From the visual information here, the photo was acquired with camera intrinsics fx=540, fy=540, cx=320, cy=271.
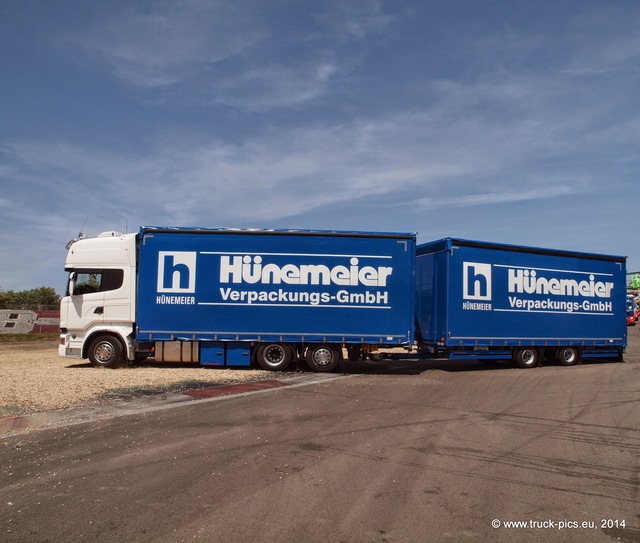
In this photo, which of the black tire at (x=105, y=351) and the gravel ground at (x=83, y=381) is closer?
the gravel ground at (x=83, y=381)

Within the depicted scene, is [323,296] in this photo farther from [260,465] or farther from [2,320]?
[2,320]

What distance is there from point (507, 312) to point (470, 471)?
11.4 meters

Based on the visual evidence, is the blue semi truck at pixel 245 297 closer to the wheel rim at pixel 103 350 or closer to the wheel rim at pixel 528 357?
the wheel rim at pixel 103 350

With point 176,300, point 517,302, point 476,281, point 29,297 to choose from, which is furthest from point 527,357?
point 29,297

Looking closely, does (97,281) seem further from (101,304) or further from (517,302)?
(517,302)

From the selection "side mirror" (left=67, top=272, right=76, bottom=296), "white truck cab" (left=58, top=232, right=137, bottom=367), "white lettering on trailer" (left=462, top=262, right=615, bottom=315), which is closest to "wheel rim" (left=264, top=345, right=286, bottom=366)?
"white truck cab" (left=58, top=232, right=137, bottom=367)

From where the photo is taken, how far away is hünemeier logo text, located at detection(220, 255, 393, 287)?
602 inches

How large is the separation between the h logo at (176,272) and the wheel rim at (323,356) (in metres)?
3.93

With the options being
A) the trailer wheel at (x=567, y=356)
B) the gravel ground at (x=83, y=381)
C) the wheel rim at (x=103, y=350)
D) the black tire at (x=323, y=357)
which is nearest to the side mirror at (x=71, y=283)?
the wheel rim at (x=103, y=350)

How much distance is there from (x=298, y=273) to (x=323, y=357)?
99.5 inches

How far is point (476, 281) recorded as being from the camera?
16.1 m

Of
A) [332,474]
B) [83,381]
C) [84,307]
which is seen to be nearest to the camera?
[332,474]

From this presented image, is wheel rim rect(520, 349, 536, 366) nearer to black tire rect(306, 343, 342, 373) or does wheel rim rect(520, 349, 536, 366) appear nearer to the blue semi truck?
the blue semi truck

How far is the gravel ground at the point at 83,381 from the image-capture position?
10359mm
